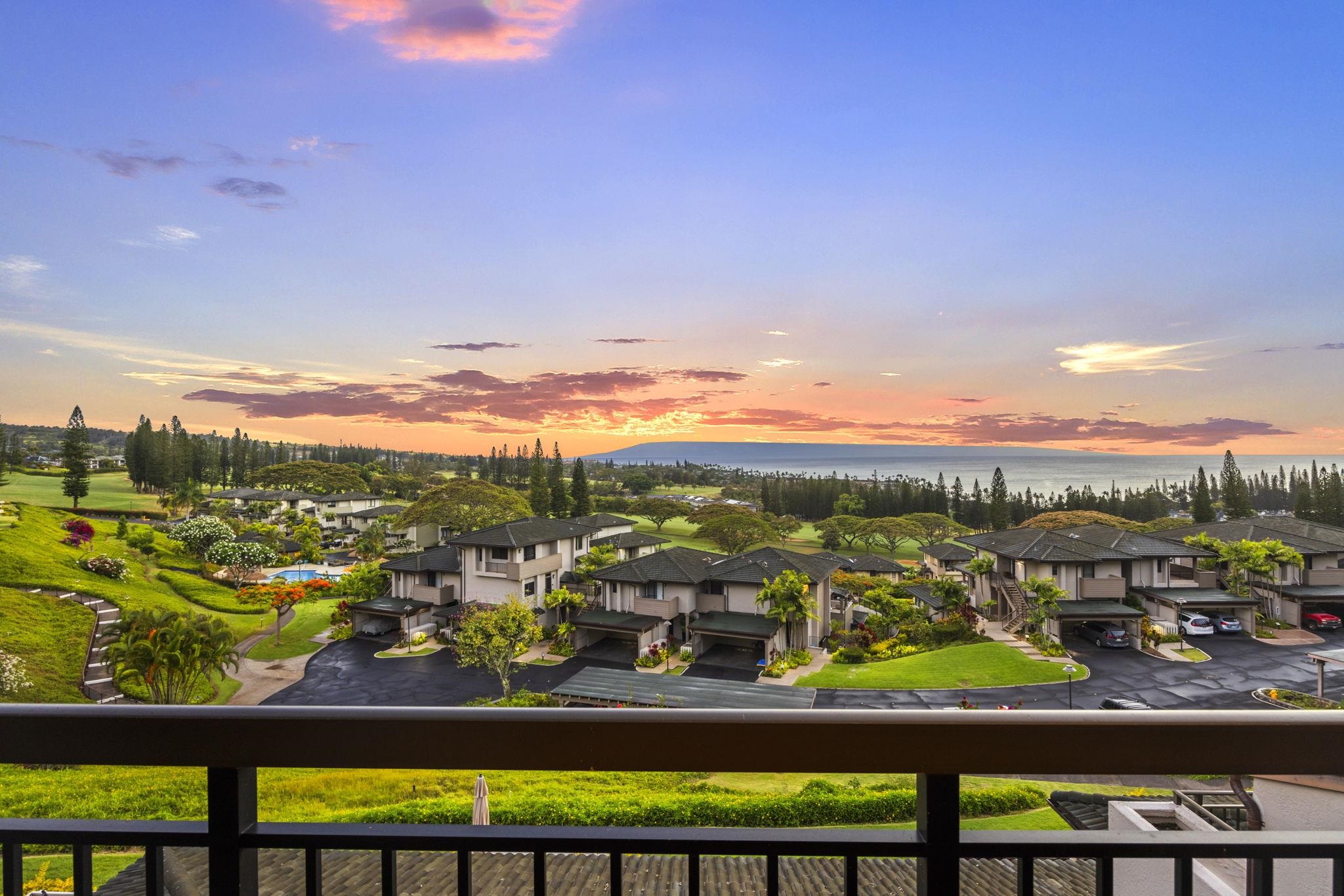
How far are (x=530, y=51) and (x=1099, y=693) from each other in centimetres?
722

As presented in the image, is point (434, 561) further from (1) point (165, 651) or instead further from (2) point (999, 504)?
(2) point (999, 504)

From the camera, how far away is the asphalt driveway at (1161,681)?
4480 mm

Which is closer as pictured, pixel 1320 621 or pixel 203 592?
pixel 1320 621

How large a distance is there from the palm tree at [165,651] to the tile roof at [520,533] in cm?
285

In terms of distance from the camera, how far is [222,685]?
558 cm

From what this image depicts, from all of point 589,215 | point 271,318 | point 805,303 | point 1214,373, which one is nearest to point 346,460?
point 271,318

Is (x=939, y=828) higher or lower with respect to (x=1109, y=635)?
higher

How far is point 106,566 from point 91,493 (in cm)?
97

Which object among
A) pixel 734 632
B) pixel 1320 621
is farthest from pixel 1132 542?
pixel 734 632

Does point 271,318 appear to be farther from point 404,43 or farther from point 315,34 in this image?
point 404,43

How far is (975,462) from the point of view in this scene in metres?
6.71

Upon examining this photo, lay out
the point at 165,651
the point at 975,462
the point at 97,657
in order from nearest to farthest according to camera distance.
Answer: the point at 165,651, the point at 97,657, the point at 975,462

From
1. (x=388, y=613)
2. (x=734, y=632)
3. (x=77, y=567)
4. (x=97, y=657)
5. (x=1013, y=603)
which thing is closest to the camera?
(x=97, y=657)

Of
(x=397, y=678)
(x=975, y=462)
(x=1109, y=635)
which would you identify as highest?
(x=975, y=462)
